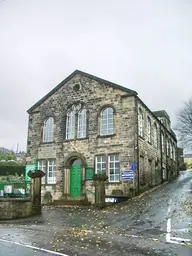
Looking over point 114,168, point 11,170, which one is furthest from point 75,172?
point 11,170

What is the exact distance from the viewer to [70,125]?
25.4m

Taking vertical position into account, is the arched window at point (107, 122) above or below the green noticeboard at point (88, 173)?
above

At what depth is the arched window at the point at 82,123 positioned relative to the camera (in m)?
24.4

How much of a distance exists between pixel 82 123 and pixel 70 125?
4.09ft

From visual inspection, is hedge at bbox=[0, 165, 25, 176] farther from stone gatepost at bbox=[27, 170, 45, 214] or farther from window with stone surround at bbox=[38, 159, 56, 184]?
stone gatepost at bbox=[27, 170, 45, 214]

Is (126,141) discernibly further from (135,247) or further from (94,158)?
(135,247)

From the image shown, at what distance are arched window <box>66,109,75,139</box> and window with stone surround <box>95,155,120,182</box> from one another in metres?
3.44

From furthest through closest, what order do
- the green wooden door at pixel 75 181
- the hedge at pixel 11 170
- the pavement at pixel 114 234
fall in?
the hedge at pixel 11 170 → the green wooden door at pixel 75 181 → the pavement at pixel 114 234

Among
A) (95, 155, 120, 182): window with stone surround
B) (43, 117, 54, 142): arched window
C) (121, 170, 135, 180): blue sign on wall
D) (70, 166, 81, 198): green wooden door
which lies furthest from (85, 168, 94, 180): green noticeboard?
(43, 117, 54, 142): arched window

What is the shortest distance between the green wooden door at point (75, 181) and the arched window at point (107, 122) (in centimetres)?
358

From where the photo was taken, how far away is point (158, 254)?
7.25m

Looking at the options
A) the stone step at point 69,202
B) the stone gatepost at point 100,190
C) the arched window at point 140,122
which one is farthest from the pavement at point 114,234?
the arched window at point 140,122

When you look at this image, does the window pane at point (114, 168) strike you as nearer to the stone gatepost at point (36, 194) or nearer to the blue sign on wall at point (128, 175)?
the blue sign on wall at point (128, 175)

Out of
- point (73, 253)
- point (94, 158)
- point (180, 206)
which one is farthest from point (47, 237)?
point (94, 158)
